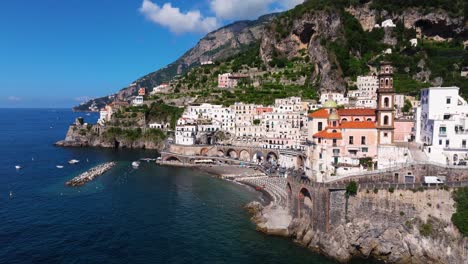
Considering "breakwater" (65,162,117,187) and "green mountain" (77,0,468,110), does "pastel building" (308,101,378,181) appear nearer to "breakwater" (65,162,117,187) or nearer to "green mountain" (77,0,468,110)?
"breakwater" (65,162,117,187)

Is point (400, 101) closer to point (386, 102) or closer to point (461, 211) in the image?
point (386, 102)

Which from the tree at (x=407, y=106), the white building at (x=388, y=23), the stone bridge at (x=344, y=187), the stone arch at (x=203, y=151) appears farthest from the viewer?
the white building at (x=388, y=23)

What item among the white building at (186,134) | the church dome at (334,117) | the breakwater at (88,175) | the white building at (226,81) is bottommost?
the breakwater at (88,175)

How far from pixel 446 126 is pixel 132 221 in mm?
40203

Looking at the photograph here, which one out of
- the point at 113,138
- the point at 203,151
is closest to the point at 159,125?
the point at 113,138

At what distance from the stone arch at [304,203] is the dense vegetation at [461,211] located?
45.6 ft

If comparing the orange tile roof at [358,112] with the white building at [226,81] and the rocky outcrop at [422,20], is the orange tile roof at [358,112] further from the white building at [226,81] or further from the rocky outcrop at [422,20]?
the white building at [226,81]

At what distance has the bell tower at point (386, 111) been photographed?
4622 cm

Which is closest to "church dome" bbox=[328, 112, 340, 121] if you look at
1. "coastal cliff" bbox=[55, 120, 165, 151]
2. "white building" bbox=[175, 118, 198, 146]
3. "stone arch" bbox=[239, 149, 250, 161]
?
"stone arch" bbox=[239, 149, 250, 161]

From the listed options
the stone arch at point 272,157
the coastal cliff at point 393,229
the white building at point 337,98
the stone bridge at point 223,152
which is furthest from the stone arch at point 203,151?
the coastal cliff at point 393,229

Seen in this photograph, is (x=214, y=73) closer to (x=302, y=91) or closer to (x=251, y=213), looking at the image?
(x=302, y=91)

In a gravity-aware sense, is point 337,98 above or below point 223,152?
above

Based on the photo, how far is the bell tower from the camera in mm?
46219

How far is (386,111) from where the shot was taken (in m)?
46.5
